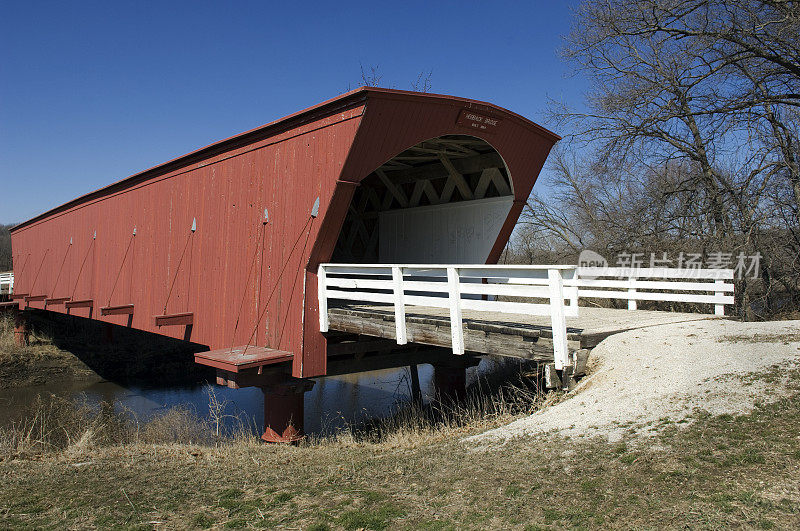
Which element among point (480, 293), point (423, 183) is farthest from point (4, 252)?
point (480, 293)

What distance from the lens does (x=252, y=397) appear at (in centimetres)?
2041

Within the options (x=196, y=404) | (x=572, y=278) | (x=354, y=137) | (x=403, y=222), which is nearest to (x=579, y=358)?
(x=572, y=278)

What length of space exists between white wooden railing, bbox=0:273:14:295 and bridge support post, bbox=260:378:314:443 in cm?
2704

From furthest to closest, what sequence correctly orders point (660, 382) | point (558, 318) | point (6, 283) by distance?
point (6, 283) → point (558, 318) → point (660, 382)

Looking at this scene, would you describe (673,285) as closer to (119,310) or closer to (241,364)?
(241,364)

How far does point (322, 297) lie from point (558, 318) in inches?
186

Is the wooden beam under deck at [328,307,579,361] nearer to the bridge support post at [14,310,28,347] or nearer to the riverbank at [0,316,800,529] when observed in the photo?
the riverbank at [0,316,800,529]

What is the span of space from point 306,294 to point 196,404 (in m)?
11.8

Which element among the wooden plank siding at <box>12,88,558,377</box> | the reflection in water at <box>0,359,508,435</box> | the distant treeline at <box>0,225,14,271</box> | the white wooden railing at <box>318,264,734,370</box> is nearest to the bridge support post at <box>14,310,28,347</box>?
the reflection in water at <box>0,359,508,435</box>

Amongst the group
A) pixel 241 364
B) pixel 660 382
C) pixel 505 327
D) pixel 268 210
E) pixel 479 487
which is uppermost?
pixel 268 210

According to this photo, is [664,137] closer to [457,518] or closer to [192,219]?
→ [192,219]

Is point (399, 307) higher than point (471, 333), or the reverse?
point (399, 307)

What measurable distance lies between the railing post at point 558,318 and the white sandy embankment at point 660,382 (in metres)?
0.36

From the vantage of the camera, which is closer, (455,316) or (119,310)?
(455,316)
